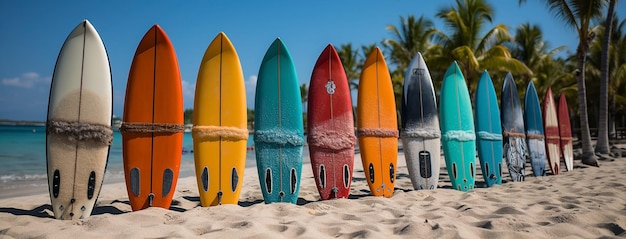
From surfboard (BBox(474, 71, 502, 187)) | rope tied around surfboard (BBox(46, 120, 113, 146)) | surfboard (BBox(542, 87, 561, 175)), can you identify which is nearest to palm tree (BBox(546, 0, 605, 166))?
surfboard (BBox(542, 87, 561, 175))

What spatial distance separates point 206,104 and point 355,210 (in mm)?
1713

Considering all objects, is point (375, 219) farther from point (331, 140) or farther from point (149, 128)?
point (149, 128)

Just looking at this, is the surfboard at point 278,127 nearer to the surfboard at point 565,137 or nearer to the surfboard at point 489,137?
the surfboard at point 489,137

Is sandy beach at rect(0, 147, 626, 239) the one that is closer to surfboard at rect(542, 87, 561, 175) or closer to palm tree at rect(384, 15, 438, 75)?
surfboard at rect(542, 87, 561, 175)

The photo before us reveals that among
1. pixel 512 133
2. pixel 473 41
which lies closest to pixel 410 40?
pixel 473 41

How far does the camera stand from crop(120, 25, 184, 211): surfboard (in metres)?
3.15

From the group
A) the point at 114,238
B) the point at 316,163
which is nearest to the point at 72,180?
the point at 114,238

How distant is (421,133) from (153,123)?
9.24 feet

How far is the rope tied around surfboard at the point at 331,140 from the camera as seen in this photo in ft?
12.0

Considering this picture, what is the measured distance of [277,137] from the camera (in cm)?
351

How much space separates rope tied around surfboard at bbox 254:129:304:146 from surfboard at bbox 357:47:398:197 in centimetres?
82

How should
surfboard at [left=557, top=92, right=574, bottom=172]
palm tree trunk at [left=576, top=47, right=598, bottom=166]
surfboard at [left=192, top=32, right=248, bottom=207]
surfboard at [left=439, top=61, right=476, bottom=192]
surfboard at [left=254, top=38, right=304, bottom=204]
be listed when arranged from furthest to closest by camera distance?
palm tree trunk at [left=576, top=47, right=598, bottom=166] < surfboard at [left=557, top=92, right=574, bottom=172] < surfboard at [left=439, top=61, right=476, bottom=192] < surfboard at [left=254, top=38, right=304, bottom=204] < surfboard at [left=192, top=32, right=248, bottom=207]

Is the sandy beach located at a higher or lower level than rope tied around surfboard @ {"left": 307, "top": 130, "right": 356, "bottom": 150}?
lower

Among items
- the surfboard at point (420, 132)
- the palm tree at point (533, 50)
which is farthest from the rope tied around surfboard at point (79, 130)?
the palm tree at point (533, 50)
